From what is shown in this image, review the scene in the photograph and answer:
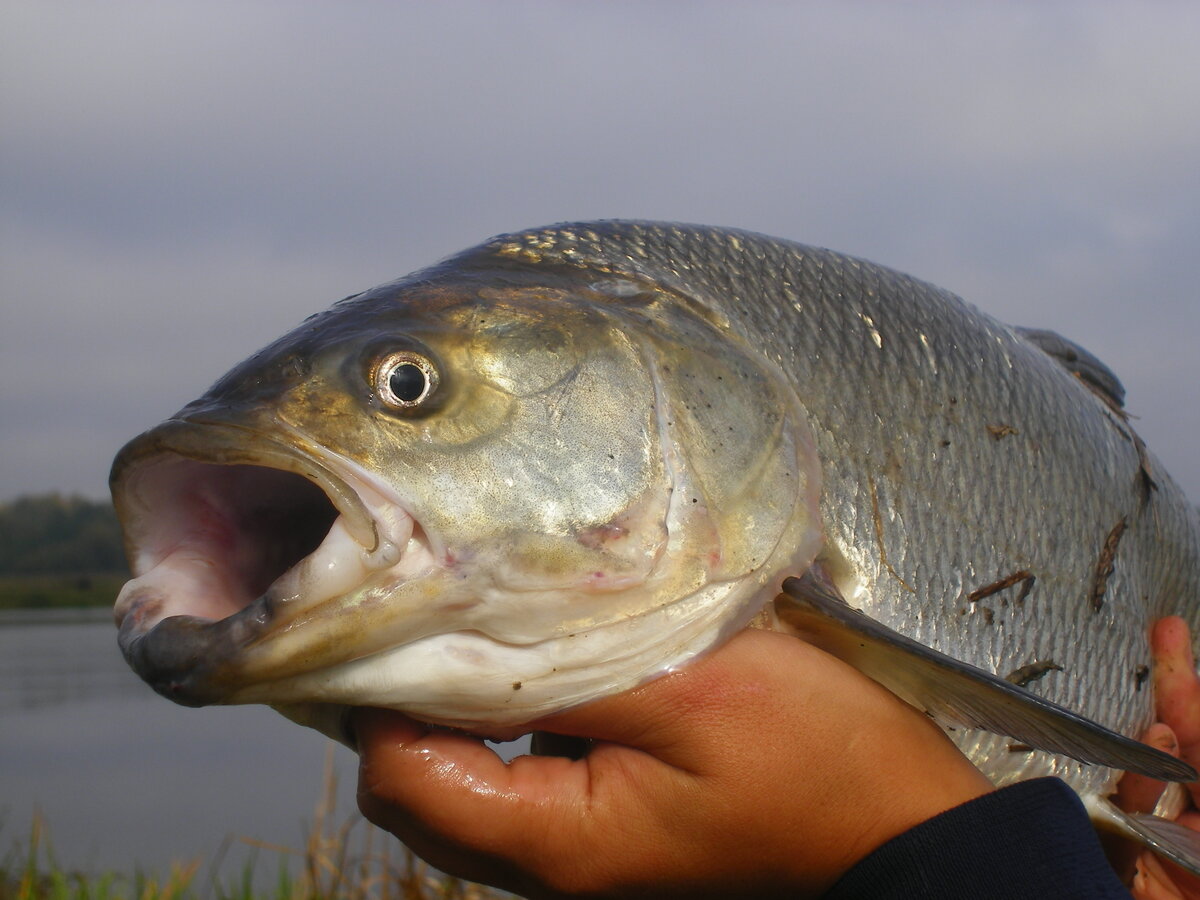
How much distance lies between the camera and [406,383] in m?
1.83

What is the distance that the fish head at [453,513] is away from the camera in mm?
1681

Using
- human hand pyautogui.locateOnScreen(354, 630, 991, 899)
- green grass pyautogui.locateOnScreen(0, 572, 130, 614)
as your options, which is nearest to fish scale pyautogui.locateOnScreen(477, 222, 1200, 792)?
human hand pyautogui.locateOnScreen(354, 630, 991, 899)

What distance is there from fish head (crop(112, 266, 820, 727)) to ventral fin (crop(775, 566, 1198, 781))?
0.10 meters

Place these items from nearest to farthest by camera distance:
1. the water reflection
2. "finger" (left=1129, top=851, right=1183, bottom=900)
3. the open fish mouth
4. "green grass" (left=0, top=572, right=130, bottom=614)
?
1. the open fish mouth
2. "finger" (left=1129, top=851, right=1183, bottom=900)
3. the water reflection
4. "green grass" (left=0, top=572, right=130, bottom=614)

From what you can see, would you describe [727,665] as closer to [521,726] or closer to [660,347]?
[521,726]

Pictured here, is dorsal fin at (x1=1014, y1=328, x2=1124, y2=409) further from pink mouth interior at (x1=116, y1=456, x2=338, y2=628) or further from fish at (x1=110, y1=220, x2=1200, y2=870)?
pink mouth interior at (x1=116, y1=456, x2=338, y2=628)

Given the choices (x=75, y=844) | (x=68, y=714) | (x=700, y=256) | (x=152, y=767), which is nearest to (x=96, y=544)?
(x=68, y=714)

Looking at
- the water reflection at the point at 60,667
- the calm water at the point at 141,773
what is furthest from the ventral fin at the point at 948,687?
the water reflection at the point at 60,667

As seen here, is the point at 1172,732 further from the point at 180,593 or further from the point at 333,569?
the point at 180,593

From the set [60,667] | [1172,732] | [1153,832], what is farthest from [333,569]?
[60,667]

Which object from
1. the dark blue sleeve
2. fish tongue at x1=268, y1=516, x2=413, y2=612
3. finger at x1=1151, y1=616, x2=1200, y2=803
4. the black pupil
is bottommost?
finger at x1=1151, y1=616, x2=1200, y2=803

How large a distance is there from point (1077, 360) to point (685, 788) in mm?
2236

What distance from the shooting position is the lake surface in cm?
1123

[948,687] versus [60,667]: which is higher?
[948,687]
